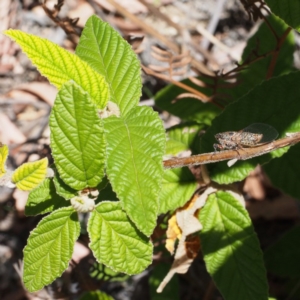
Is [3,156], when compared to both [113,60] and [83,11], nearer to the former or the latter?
[113,60]

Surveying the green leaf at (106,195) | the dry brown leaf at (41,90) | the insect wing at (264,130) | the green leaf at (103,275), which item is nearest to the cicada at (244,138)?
the insect wing at (264,130)

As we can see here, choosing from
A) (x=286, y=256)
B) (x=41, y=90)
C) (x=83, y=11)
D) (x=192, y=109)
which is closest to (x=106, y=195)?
(x=192, y=109)

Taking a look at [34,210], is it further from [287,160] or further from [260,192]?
[260,192]

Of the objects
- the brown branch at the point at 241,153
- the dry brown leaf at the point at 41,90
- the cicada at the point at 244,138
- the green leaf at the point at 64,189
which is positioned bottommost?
the dry brown leaf at the point at 41,90

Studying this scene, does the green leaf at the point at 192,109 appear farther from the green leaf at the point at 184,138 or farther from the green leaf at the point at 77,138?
the green leaf at the point at 77,138

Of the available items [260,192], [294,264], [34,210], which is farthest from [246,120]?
[260,192]

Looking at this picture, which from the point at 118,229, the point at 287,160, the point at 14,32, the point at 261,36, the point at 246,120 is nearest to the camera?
the point at 14,32
